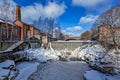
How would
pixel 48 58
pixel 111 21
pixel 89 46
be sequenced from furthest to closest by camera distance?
pixel 89 46
pixel 111 21
pixel 48 58

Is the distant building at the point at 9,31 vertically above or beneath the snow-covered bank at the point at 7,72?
above

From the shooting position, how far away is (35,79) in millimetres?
11711

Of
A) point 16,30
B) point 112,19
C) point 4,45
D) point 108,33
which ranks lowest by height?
point 4,45

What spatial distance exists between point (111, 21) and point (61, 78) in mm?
14993

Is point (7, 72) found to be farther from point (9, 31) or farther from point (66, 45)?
point (9, 31)

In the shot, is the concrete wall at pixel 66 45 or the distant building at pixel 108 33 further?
the concrete wall at pixel 66 45

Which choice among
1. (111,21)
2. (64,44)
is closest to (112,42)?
(111,21)

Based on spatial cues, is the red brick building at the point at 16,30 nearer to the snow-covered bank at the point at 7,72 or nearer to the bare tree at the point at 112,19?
the snow-covered bank at the point at 7,72

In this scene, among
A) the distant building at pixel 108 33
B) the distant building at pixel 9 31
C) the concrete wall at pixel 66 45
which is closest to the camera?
the distant building at pixel 108 33

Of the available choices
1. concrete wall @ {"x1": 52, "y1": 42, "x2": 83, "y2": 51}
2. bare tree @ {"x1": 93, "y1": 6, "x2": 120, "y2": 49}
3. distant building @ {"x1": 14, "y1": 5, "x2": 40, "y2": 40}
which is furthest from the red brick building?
bare tree @ {"x1": 93, "y1": 6, "x2": 120, "y2": 49}

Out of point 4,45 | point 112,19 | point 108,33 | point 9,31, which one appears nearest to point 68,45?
point 108,33

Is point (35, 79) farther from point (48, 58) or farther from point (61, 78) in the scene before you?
point (48, 58)

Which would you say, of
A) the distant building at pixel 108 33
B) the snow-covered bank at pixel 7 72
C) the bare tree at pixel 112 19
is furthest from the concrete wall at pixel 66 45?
the snow-covered bank at pixel 7 72

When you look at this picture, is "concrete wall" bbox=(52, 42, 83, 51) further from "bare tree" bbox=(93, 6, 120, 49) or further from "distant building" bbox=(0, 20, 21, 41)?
"distant building" bbox=(0, 20, 21, 41)
